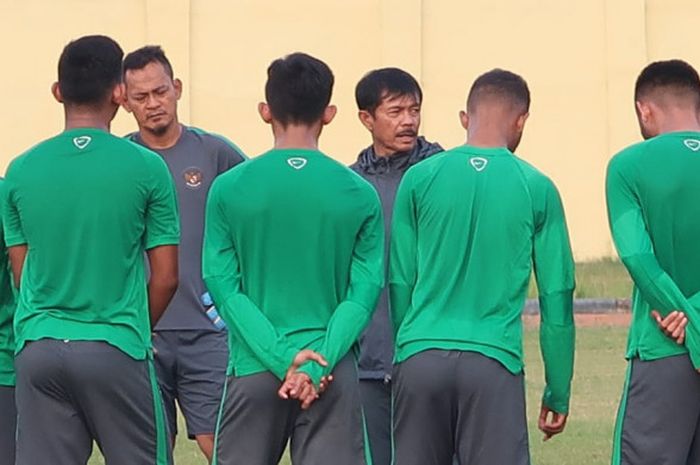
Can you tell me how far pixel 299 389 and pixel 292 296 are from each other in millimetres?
366

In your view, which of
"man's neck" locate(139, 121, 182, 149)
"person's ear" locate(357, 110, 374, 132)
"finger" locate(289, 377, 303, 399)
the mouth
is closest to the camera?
"finger" locate(289, 377, 303, 399)

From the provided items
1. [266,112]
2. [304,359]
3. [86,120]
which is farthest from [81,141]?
[304,359]

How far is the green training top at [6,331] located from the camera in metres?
7.45

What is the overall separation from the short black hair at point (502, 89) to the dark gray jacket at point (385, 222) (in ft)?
3.20

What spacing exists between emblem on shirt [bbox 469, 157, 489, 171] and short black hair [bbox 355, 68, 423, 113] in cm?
132

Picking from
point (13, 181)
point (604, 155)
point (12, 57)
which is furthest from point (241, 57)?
point (13, 181)

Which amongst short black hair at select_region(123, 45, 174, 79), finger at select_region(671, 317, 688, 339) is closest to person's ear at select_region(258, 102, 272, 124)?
finger at select_region(671, 317, 688, 339)

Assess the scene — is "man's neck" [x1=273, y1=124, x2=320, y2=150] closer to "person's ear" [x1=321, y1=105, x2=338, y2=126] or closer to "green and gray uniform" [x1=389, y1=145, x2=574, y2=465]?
"person's ear" [x1=321, y1=105, x2=338, y2=126]

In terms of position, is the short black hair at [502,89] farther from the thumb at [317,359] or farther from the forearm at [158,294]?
the forearm at [158,294]

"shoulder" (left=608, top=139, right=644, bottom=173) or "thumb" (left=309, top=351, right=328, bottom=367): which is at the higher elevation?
"shoulder" (left=608, top=139, right=644, bottom=173)

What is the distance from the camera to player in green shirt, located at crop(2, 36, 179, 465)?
22.5 ft

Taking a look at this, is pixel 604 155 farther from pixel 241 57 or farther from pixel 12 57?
pixel 12 57

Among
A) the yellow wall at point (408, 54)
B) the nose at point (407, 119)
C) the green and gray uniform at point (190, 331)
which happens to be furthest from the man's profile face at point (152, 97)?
the yellow wall at point (408, 54)

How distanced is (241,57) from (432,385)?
15.7 metres
